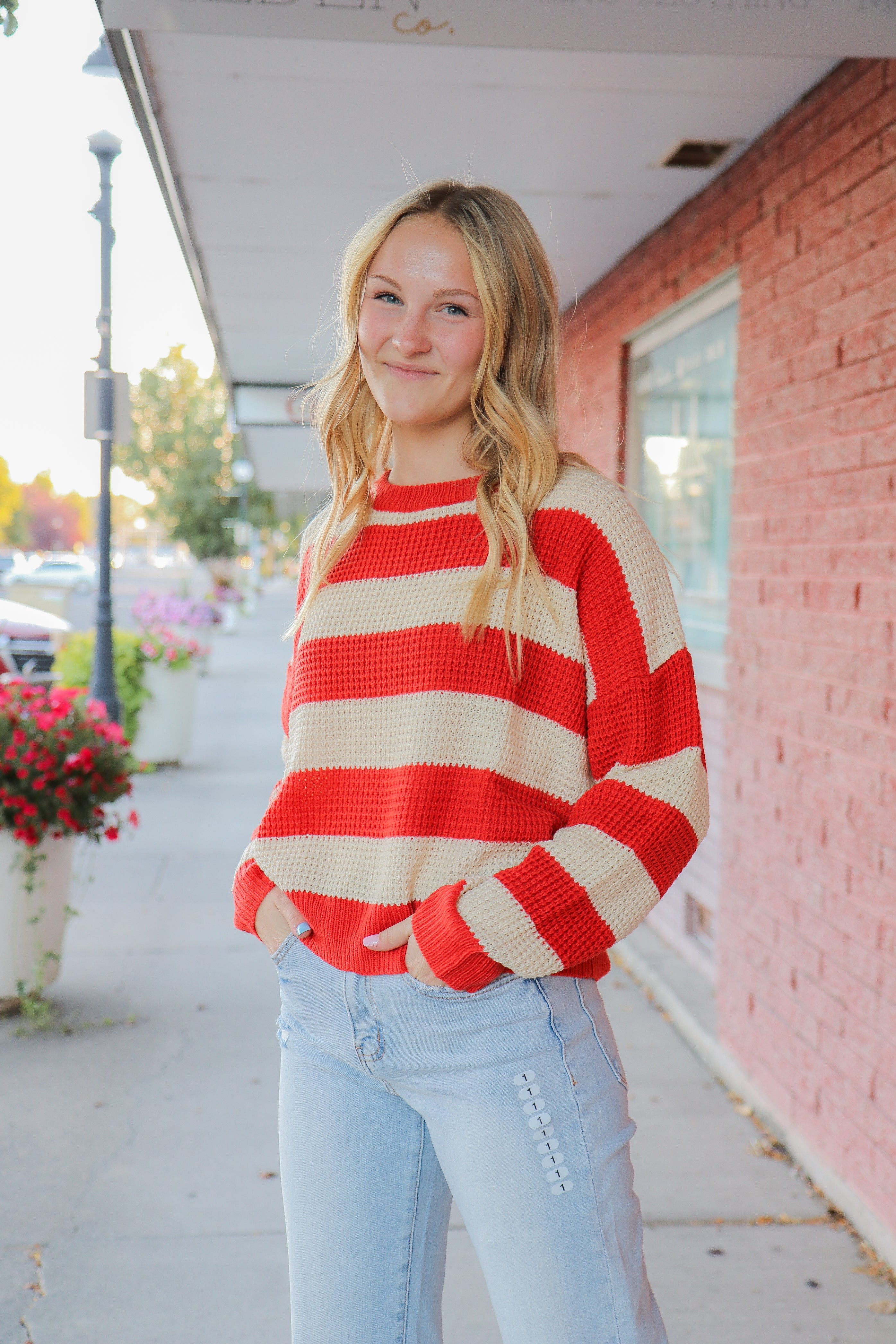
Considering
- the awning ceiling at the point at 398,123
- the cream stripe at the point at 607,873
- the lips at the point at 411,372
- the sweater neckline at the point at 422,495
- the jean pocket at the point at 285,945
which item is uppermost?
the awning ceiling at the point at 398,123

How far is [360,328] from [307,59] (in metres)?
1.90

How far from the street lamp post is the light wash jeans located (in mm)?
8015

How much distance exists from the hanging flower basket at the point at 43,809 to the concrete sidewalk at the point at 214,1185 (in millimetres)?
319

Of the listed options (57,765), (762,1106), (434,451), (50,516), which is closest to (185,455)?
(57,765)

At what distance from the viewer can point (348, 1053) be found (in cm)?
161

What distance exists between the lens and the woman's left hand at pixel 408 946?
1512mm

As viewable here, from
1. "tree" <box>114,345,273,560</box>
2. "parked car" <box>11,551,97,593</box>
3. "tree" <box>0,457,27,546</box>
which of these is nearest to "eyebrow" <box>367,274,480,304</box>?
"tree" <box>114,345,273,560</box>

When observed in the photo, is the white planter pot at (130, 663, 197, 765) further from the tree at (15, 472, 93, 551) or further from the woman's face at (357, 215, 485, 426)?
the tree at (15, 472, 93, 551)

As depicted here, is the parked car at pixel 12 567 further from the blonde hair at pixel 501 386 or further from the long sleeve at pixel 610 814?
the long sleeve at pixel 610 814

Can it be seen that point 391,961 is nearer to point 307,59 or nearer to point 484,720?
point 484,720

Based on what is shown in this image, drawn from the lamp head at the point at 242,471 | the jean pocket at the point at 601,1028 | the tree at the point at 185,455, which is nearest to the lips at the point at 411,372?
the jean pocket at the point at 601,1028

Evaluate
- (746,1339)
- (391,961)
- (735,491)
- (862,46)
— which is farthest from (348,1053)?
(735,491)

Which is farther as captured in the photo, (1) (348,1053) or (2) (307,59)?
(2) (307,59)

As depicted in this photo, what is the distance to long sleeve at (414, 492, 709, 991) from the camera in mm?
1479
